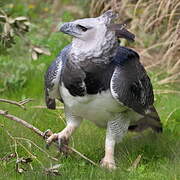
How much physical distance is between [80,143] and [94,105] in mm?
931

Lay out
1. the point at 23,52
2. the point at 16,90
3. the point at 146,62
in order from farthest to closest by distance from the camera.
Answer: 1. the point at 23,52
2. the point at 146,62
3. the point at 16,90

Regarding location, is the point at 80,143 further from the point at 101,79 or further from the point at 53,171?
the point at 53,171

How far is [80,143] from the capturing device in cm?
541

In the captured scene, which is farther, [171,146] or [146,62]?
[146,62]

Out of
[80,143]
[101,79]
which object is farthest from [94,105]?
[80,143]

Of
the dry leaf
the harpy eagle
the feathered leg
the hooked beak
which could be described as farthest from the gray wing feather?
the dry leaf

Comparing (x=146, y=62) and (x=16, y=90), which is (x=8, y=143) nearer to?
(x=16, y=90)

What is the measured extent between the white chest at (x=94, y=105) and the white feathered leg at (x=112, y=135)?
7 centimetres

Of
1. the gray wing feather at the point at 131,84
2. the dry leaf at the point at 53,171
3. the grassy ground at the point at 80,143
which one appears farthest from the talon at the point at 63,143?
the gray wing feather at the point at 131,84

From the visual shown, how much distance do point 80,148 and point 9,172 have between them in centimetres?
91

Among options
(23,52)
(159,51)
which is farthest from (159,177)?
(23,52)

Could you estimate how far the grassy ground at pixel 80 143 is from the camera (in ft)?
15.1

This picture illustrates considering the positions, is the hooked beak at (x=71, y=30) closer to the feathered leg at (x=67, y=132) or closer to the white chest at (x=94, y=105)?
the white chest at (x=94, y=105)

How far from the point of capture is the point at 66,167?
188 inches
